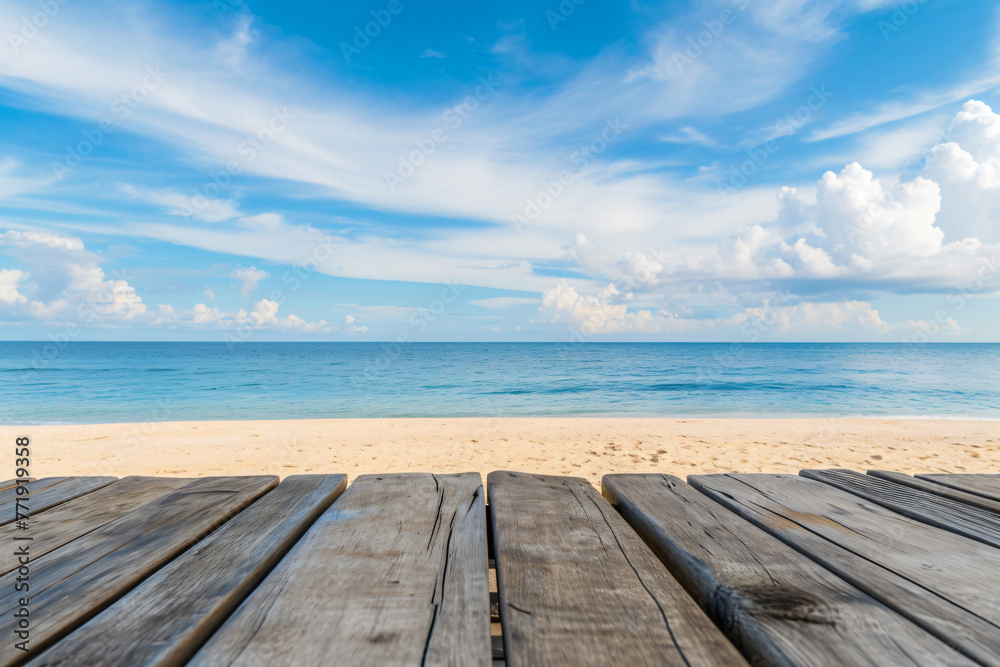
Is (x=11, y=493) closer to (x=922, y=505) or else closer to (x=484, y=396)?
(x=922, y=505)

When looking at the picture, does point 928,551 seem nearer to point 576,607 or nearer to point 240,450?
point 576,607

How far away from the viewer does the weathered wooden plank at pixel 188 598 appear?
722 mm

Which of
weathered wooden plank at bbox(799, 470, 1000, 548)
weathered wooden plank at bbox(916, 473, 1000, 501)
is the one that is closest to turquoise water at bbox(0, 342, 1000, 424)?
weathered wooden plank at bbox(916, 473, 1000, 501)

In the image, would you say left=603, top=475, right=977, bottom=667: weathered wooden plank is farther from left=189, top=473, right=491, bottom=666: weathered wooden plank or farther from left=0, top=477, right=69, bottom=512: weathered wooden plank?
left=0, top=477, right=69, bottom=512: weathered wooden plank

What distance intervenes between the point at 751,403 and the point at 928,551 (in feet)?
69.5

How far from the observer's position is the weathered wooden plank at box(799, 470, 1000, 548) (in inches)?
50.0

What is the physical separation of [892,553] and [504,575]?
915 mm

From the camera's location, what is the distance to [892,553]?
1.11 m

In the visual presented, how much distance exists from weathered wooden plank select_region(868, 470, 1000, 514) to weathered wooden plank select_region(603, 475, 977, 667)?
831 millimetres

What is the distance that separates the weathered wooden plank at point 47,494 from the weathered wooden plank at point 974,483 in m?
2.93

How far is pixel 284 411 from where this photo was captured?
61.8 feet

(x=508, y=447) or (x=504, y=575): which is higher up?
(x=504, y=575)

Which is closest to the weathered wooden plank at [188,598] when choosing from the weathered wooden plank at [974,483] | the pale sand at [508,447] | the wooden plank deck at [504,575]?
the wooden plank deck at [504,575]

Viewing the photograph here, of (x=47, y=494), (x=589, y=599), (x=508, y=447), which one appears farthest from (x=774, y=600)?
(x=508, y=447)
